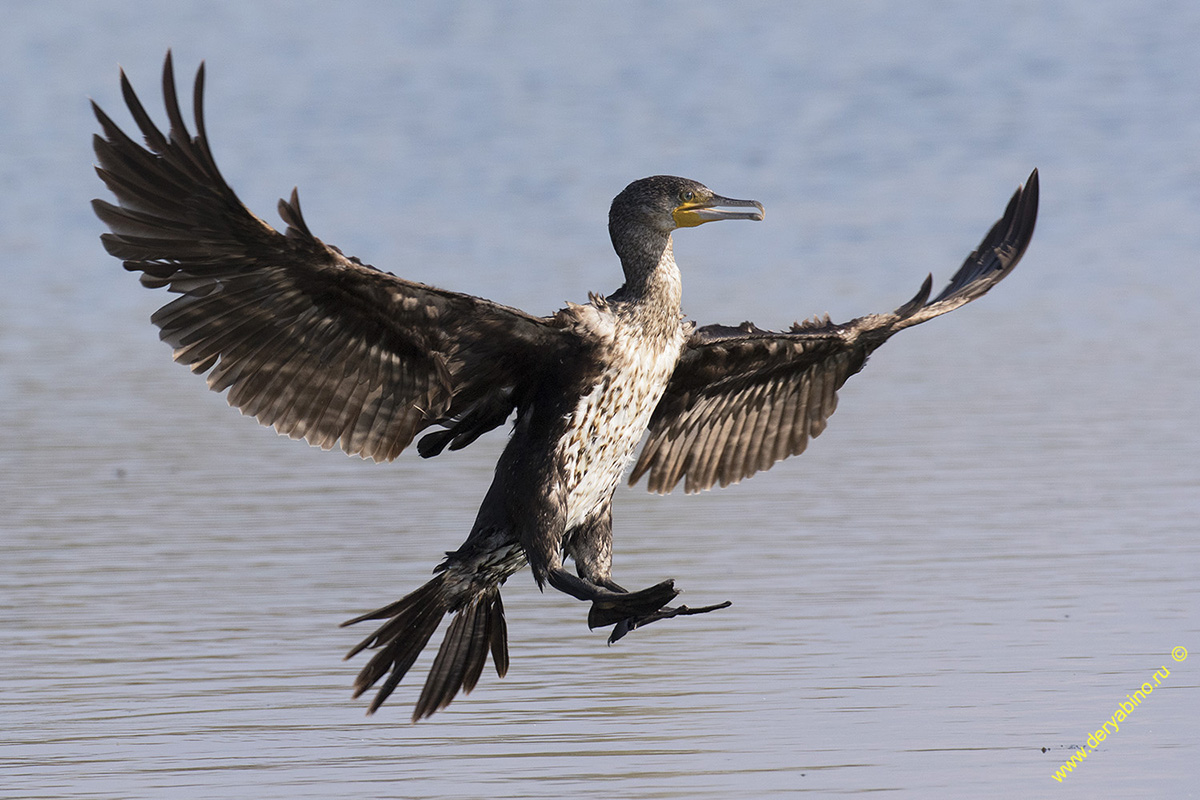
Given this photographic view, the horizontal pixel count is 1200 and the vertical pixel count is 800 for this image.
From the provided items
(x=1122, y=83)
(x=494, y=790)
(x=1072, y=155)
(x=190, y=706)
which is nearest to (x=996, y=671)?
(x=494, y=790)

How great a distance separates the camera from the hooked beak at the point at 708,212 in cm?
662

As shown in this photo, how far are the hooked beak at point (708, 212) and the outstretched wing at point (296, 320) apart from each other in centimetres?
62

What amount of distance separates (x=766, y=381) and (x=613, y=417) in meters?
1.05

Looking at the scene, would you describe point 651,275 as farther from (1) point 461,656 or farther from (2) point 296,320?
(1) point 461,656

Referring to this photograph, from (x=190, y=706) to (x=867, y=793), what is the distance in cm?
230

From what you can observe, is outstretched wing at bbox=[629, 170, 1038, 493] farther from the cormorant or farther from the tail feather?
the tail feather

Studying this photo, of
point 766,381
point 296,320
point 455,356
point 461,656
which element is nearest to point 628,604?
point 461,656

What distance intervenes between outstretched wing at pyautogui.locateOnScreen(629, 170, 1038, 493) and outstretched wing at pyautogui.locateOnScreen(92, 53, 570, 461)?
0.84 m

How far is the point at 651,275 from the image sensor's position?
651 cm

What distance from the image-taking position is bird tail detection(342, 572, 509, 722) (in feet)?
20.4

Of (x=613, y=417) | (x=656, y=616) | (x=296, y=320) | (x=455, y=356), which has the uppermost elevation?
(x=296, y=320)

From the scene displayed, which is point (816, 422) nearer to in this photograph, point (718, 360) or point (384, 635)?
point (718, 360)

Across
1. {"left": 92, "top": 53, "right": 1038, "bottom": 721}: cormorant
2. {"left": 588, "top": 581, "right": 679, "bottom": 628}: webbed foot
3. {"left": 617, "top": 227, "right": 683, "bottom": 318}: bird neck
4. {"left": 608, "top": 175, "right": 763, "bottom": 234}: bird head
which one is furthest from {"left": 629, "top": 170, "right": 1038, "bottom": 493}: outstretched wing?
{"left": 588, "top": 581, "right": 679, "bottom": 628}: webbed foot

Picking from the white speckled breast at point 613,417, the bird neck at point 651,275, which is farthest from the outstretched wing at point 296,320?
the bird neck at point 651,275
